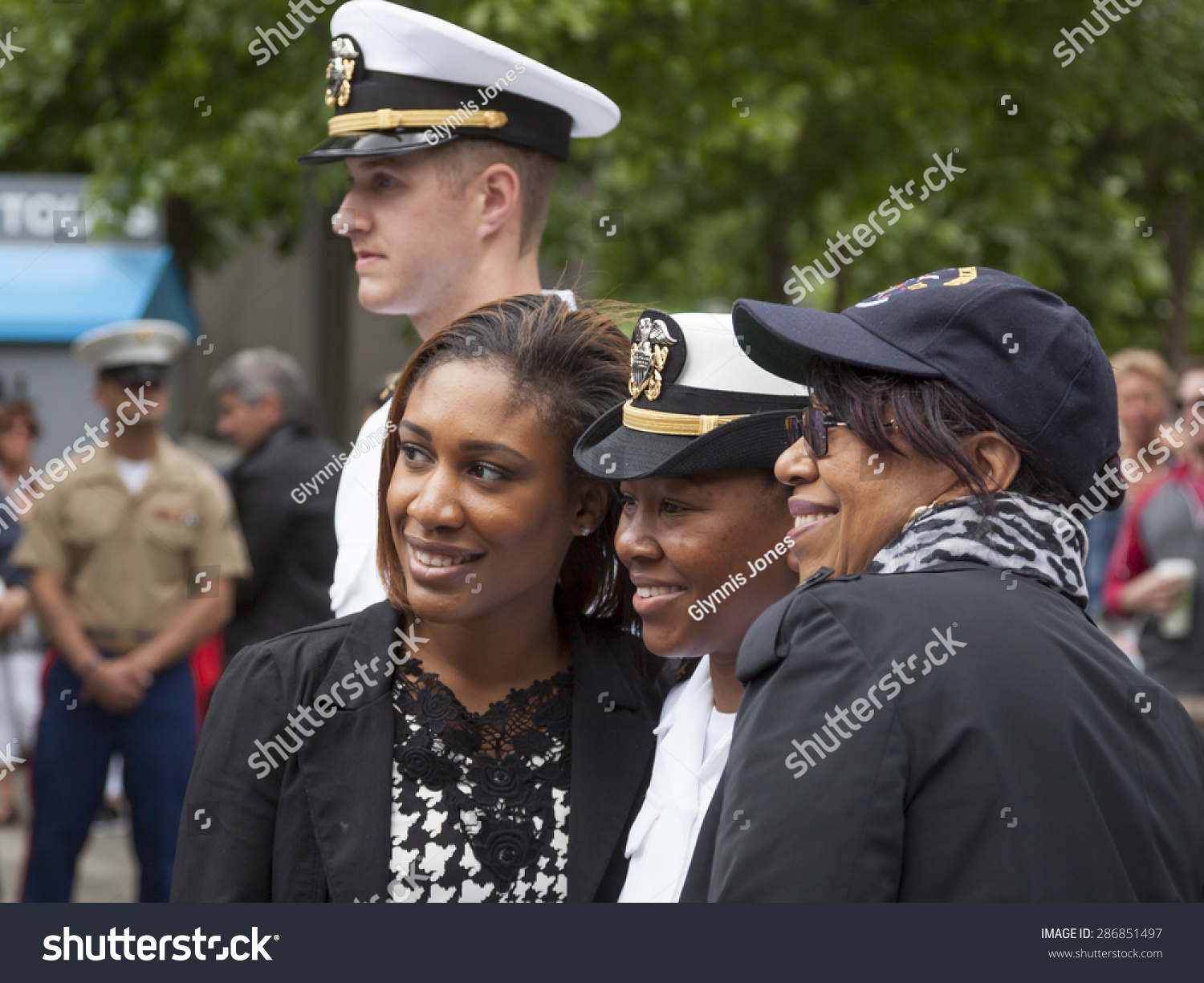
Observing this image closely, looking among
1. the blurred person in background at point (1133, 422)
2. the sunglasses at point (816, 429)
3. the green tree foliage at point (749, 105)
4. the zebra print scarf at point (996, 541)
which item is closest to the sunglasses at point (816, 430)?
the sunglasses at point (816, 429)

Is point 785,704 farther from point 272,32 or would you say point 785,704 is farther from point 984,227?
point 984,227

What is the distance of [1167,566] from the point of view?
18.1 feet

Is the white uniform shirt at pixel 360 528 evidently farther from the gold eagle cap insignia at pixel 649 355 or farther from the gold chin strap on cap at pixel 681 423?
the gold chin strap on cap at pixel 681 423

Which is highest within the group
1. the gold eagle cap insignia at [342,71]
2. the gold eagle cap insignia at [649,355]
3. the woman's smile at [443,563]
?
the gold eagle cap insignia at [342,71]

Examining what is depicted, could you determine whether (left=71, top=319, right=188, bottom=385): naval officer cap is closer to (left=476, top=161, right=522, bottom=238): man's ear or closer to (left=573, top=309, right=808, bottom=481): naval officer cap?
(left=476, top=161, right=522, bottom=238): man's ear

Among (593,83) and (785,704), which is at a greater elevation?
(593,83)

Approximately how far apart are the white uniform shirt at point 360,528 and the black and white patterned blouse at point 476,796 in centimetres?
47

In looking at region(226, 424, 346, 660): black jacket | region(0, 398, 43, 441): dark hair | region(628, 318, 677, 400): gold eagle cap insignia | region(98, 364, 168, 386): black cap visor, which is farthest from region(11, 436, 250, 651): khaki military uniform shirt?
region(628, 318, 677, 400): gold eagle cap insignia

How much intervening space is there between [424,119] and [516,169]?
0.21 m

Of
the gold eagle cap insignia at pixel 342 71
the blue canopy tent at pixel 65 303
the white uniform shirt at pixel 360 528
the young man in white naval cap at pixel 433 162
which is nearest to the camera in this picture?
the white uniform shirt at pixel 360 528

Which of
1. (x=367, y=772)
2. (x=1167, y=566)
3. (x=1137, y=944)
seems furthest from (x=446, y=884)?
(x=1167, y=566)

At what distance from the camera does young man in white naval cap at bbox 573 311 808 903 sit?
1953 mm

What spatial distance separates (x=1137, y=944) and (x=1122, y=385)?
4.99 meters

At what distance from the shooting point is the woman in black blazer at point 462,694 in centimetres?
192
